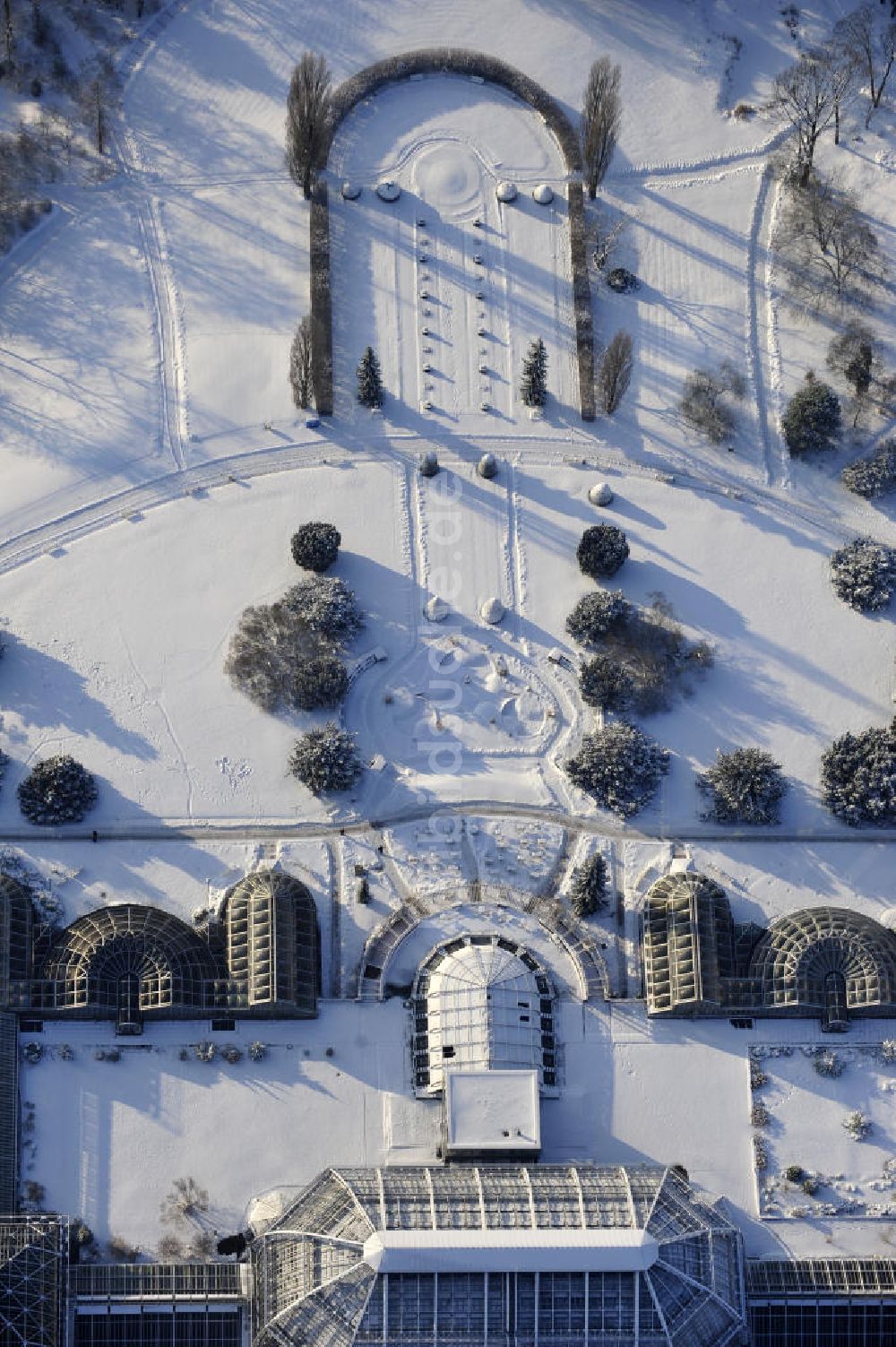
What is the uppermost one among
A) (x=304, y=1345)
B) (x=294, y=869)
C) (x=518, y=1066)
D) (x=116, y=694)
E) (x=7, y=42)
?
(x=7, y=42)

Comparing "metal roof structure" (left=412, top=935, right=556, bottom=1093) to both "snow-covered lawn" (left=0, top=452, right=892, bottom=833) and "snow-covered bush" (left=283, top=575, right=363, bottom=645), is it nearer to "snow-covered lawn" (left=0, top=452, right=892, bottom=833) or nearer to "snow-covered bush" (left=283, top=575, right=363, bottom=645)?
"snow-covered lawn" (left=0, top=452, right=892, bottom=833)

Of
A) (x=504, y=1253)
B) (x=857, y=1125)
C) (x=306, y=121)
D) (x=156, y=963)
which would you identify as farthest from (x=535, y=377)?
(x=504, y=1253)

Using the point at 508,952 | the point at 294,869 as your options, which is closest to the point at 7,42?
the point at 294,869

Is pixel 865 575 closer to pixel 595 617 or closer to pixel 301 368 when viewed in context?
pixel 595 617

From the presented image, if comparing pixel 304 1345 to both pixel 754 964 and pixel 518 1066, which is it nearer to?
pixel 518 1066

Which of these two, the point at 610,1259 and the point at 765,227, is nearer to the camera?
the point at 610,1259

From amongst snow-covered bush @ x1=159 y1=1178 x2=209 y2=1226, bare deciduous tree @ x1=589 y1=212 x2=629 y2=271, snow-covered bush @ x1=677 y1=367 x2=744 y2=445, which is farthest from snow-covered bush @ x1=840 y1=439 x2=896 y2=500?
snow-covered bush @ x1=159 y1=1178 x2=209 y2=1226

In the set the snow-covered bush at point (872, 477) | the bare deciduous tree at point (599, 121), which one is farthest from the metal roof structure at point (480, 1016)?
the bare deciduous tree at point (599, 121)
